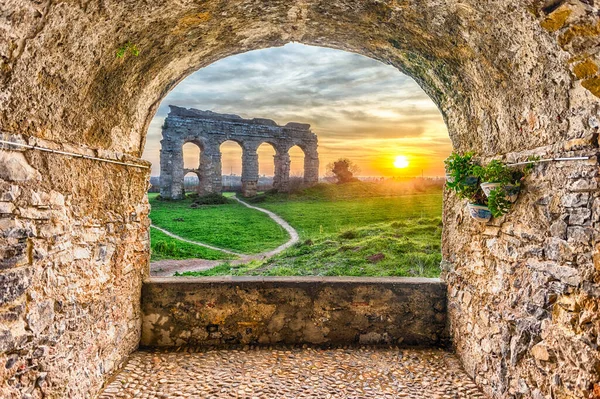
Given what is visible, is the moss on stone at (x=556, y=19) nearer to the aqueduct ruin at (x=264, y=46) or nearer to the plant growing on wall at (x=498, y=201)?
Result: the aqueduct ruin at (x=264, y=46)

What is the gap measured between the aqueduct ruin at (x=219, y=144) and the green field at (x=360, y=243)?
24.6 ft

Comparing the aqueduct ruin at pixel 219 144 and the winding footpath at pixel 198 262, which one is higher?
the aqueduct ruin at pixel 219 144

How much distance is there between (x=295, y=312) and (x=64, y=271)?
2883 millimetres

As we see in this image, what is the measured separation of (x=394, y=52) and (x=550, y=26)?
98.7 inches

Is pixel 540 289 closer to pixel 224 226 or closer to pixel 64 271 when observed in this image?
pixel 64 271

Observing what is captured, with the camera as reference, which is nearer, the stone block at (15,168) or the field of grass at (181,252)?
the stone block at (15,168)

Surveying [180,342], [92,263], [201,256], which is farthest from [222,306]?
[201,256]

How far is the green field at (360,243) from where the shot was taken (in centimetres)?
902

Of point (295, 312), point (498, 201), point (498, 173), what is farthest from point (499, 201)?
point (295, 312)

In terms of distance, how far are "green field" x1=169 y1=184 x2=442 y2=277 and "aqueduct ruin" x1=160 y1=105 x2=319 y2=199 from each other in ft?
24.6

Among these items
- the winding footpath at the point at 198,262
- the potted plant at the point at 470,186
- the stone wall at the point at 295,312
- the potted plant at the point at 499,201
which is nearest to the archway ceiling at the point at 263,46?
the potted plant at the point at 470,186

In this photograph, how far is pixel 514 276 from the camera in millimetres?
3689

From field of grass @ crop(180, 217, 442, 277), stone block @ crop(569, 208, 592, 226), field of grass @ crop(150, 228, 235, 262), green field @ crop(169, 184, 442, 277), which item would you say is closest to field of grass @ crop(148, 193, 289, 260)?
field of grass @ crop(150, 228, 235, 262)

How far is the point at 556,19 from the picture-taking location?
2.39 metres
